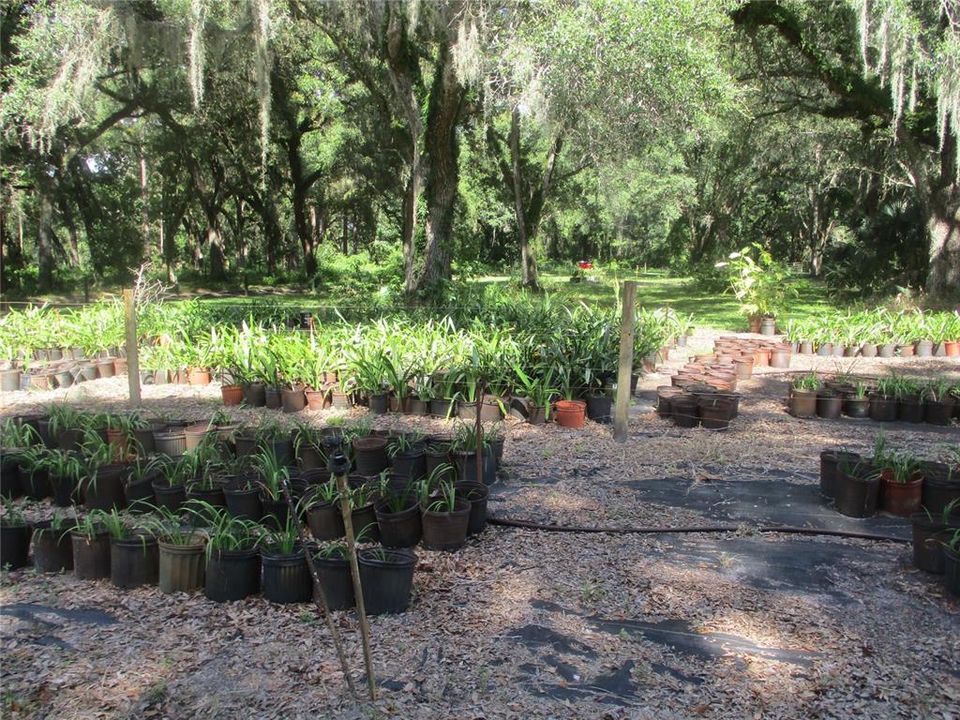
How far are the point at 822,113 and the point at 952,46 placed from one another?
3.88 m

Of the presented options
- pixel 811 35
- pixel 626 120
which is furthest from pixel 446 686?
pixel 811 35

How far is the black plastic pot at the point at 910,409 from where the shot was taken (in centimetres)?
570

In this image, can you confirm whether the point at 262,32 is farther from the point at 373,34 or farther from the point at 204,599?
the point at 204,599

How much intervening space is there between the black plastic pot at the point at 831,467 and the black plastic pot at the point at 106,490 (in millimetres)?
3648

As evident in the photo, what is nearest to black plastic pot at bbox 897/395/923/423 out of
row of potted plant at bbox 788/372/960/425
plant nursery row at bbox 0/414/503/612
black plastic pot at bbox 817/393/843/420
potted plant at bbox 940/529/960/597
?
row of potted plant at bbox 788/372/960/425

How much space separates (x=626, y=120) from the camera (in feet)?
34.4

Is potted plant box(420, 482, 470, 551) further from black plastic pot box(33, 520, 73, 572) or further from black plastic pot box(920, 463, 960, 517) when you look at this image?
black plastic pot box(920, 463, 960, 517)

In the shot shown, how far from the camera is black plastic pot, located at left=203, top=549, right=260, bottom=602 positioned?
2.72 m

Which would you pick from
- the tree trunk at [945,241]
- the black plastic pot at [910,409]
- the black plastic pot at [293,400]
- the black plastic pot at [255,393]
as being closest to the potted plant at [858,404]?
the black plastic pot at [910,409]

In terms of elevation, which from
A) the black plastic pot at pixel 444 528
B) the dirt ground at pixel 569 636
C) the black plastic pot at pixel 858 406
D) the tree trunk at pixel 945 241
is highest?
the tree trunk at pixel 945 241

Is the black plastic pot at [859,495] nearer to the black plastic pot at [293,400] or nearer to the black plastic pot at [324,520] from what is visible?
the black plastic pot at [324,520]

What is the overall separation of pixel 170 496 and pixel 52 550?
57 centimetres

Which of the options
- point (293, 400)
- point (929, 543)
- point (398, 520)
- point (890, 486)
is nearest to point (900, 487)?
point (890, 486)

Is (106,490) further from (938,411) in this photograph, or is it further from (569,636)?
(938,411)
